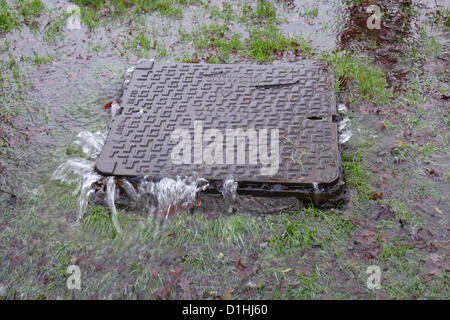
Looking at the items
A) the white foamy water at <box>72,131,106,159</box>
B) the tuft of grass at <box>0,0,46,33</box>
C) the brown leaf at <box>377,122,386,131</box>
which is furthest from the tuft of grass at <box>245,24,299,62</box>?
the tuft of grass at <box>0,0,46,33</box>

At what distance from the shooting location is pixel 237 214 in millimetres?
2965

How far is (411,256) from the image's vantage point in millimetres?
2668

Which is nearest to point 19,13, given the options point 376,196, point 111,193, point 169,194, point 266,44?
point 266,44

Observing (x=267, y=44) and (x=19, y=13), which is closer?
(x=267, y=44)

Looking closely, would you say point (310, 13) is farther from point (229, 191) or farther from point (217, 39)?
point (229, 191)

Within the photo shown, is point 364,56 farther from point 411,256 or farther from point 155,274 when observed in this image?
point 155,274

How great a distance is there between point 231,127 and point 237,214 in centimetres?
75

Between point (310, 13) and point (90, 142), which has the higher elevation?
point (310, 13)

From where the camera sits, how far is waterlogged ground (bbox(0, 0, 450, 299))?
104 inches

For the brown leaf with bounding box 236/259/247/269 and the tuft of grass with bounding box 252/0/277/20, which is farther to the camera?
the tuft of grass with bounding box 252/0/277/20

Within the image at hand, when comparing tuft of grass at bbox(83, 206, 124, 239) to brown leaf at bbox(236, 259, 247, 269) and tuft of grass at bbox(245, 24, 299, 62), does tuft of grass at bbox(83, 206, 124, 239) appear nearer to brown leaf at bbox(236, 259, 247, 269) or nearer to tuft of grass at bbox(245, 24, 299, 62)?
brown leaf at bbox(236, 259, 247, 269)

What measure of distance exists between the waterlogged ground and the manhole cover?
0.93 feet
